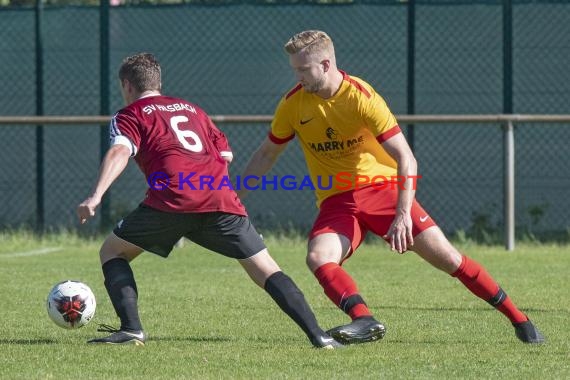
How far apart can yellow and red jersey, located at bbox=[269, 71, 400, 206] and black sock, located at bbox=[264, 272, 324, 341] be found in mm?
684

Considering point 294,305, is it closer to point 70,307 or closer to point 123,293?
point 123,293

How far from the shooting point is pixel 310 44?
6730mm

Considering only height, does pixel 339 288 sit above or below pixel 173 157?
below

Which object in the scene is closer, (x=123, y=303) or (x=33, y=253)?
(x=123, y=303)

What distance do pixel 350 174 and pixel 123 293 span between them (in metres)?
1.43

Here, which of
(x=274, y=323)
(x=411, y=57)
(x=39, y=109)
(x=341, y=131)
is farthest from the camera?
(x=39, y=109)

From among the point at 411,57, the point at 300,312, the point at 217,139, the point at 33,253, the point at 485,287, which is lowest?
the point at 33,253

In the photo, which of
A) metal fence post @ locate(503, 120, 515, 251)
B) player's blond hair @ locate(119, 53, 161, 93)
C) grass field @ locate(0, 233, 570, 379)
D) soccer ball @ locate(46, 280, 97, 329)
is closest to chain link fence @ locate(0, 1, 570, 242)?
metal fence post @ locate(503, 120, 515, 251)

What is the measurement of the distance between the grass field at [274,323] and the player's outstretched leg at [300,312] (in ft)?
0.25

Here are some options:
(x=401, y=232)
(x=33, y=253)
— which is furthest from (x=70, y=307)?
(x=33, y=253)

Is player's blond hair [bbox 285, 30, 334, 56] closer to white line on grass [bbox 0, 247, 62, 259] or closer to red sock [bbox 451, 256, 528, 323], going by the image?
red sock [bbox 451, 256, 528, 323]

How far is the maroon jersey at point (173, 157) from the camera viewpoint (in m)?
6.76

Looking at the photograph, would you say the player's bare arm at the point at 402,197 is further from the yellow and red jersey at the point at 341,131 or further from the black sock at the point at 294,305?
the black sock at the point at 294,305

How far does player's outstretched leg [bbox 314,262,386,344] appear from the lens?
659 cm
